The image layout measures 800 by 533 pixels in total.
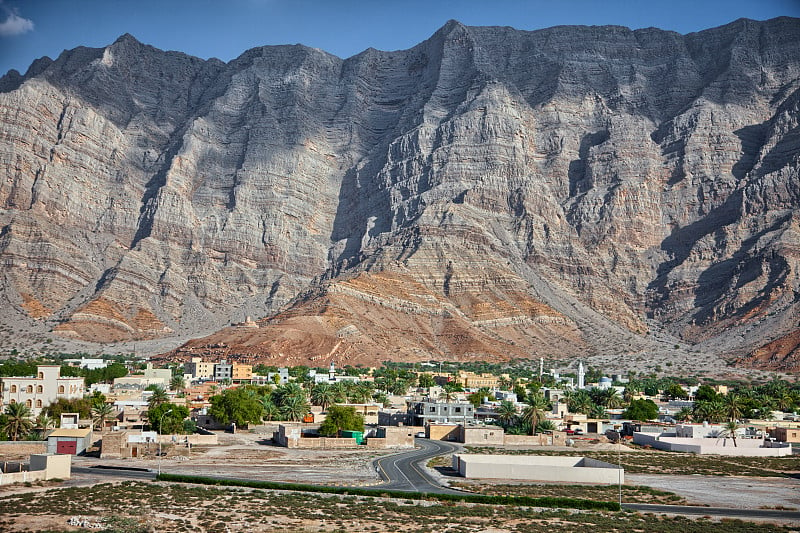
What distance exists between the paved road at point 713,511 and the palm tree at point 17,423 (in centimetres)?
4960

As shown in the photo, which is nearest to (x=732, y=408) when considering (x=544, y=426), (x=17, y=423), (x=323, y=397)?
(x=544, y=426)

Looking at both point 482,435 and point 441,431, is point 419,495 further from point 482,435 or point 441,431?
point 441,431

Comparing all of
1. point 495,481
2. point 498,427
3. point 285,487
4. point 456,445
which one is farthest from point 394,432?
point 285,487

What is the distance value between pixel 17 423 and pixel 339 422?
98.5 feet

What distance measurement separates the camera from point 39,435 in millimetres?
87438

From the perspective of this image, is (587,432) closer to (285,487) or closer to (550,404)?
(550,404)

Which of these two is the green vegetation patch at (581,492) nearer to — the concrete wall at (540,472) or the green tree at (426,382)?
the concrete wall at (540,472)

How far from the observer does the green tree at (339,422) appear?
332 feet

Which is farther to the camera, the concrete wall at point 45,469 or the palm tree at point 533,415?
the palm tree at point 533,415

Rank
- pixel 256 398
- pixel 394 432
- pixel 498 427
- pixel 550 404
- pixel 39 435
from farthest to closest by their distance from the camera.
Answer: pixel 550 404 → pixel 256 398 → pixel 498 427 → pixel 394 432 → pixel 39 435

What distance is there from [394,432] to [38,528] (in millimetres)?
51195

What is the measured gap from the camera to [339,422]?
335ft

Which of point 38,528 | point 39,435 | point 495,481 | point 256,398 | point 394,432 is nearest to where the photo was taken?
point 38,528

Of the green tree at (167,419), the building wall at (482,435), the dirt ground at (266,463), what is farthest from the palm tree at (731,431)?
the green tree at (167,419)
